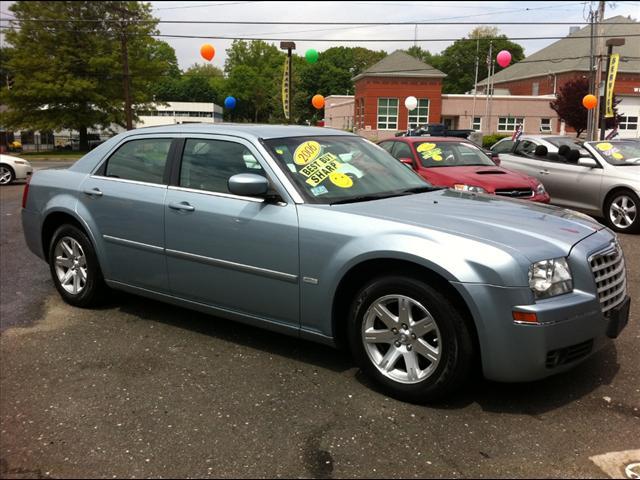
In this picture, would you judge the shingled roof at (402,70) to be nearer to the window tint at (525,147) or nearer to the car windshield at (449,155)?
the window tint at (525,147)

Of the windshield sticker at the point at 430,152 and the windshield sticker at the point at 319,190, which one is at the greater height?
the windshield sticker at the point at 430,152

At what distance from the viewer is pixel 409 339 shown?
336 centimetres

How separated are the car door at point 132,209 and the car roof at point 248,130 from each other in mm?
129

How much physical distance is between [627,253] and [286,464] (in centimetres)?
636

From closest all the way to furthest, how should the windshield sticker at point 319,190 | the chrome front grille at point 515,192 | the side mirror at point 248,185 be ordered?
the side mirror at point 248,185, the windshield sticker at point 319,190, the chrome front grille at point 515,192

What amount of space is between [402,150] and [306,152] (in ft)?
19.4

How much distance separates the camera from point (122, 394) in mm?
3539

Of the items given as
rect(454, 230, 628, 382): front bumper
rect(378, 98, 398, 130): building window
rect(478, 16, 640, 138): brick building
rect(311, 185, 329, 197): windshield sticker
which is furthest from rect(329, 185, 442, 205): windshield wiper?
rect(378, 98, 398, 130): building window

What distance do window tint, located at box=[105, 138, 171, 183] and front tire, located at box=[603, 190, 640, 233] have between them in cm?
741

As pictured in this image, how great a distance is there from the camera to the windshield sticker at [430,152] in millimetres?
9453

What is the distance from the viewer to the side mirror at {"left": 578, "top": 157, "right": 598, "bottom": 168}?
9.60m

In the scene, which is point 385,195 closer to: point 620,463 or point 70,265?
point 620,463

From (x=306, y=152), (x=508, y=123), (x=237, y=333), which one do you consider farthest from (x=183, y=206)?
(x=508, y=123)

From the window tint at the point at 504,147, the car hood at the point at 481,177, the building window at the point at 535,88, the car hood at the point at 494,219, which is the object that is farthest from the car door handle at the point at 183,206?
the building window at the point at 535,88
